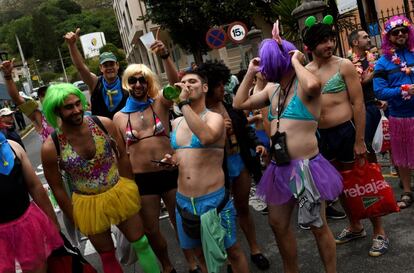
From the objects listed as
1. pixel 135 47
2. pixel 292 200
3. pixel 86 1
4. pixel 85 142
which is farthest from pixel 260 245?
pixel 86 1

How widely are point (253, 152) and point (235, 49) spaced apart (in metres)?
23.1

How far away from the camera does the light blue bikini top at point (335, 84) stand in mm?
3533

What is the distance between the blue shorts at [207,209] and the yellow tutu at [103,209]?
435mm

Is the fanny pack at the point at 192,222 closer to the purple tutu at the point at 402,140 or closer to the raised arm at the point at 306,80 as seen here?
the raised arm at the point at 306,80

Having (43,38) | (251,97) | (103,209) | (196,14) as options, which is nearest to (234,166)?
(251,97)

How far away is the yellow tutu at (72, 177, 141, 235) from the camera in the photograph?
315 cm

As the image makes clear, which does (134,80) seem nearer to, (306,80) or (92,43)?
(306,80)

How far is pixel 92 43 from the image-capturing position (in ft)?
199

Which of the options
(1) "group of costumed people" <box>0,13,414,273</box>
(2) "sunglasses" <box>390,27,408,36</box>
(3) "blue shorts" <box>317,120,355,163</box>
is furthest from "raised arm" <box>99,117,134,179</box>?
(2) "sunglasses" <box>390,27,408,36</box>

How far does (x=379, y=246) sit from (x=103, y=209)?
229cm

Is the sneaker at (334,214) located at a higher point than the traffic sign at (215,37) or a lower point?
lower

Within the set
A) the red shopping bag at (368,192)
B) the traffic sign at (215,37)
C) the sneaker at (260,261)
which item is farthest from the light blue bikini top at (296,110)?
the traffic sign at (215,37)

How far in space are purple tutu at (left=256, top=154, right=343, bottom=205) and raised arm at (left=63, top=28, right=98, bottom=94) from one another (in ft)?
7.40

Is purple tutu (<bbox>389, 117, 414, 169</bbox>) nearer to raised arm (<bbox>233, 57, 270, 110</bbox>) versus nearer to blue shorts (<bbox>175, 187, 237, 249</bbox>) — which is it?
raised arm (<bbox>233, 57, 270, 110</bbox>)
